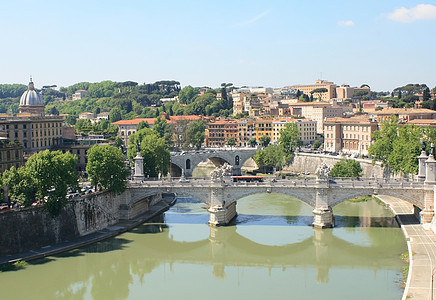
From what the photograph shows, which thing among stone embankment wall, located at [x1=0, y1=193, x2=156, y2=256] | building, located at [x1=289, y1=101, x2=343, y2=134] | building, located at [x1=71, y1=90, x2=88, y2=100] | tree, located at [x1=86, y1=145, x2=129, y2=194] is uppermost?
building, located at [x1=71, y1=90, x2=88, y2=100]

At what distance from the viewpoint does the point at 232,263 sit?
29906 millimetres

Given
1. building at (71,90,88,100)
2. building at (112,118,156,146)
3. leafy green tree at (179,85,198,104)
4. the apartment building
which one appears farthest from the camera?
building at (71,90,88,100)

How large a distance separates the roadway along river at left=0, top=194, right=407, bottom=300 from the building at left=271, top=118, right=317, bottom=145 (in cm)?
4481

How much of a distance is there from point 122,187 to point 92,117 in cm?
8595

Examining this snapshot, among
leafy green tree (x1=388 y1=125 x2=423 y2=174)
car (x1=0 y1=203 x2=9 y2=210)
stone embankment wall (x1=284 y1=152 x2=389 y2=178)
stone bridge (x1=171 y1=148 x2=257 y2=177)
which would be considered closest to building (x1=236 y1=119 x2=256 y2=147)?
stone bridge (x1=171 y1=148 x2=257 y2=177)

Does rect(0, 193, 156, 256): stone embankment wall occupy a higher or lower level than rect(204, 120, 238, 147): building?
lower

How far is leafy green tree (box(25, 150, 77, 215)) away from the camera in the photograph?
30922 mm

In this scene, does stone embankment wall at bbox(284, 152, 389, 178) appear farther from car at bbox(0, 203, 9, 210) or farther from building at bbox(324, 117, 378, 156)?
car at bbox(0, 203, 9, 210)

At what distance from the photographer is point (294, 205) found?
4344 cm

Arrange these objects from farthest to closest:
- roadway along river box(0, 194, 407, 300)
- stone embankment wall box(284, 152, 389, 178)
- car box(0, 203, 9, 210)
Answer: stone embankment wall box(284, 152, 389, 178) → car box(0, 203, 9, 210) → roadway along river box(0, 194, 407, 300)

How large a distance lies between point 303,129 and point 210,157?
2042 centimetres

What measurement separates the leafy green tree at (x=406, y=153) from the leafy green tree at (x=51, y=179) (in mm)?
22292

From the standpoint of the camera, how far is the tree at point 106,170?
35.5 m

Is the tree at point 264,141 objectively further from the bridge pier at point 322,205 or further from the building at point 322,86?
the building at point 322,86
